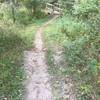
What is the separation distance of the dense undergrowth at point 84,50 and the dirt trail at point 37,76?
45 centimetres

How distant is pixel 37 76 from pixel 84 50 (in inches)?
104

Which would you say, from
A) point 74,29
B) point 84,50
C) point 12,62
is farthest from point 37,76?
point 74,29

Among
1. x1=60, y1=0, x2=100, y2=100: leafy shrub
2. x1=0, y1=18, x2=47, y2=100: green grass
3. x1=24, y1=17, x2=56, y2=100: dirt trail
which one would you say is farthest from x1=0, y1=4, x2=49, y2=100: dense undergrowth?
x1=60, y1=0, x2=100, y2=100: leafy shrub

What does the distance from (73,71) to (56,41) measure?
4989 millimetres

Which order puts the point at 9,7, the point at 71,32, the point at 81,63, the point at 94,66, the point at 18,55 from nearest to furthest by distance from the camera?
the point at 94,66 → the point at 81,63 → the point at 18,55 → the point at 71,32 → the point at 9,7

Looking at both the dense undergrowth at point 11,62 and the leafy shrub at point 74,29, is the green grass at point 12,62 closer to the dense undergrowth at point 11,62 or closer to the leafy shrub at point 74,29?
the dense undergrowth at point 11,62

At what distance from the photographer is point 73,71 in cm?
914

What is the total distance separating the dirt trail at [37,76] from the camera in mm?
7680

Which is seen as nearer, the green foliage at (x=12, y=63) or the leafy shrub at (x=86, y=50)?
the green foliage at (x=12, y=63)

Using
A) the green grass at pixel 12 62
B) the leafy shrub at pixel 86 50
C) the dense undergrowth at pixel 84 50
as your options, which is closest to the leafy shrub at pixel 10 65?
the green grass at pixel 12 62

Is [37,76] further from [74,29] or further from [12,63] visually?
[74,29]

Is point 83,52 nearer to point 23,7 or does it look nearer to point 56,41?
point 56,41

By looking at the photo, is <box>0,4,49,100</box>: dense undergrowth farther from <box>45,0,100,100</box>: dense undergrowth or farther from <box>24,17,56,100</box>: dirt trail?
<box>45,0,100,100</box>: dense undergrowth

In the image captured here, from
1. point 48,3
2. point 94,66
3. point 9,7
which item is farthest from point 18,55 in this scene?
point 48,3
